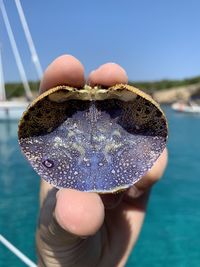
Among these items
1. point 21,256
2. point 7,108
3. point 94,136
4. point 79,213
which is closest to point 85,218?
point 79,213

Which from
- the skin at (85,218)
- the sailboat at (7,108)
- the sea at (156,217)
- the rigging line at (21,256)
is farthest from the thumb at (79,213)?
the sailboat at (7,108)

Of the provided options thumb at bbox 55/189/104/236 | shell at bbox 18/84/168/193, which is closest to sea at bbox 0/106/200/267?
shell at bbox 18/84/168/193

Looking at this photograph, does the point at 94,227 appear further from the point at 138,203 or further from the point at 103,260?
the point at 138,203

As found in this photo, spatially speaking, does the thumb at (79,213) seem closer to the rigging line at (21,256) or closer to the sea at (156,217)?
the rigging line at (21,256)

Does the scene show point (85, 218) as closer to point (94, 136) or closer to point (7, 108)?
point (94, 136)

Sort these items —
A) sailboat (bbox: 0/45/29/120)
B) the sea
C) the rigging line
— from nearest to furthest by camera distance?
the rigging line
the sea
sailboat (bbox: 0/45/29/120)

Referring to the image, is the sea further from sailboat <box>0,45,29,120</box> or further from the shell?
sailboat <box>0,45,29,120</box>

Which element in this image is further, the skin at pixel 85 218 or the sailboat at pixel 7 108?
the sailboat at pixel 7 108
